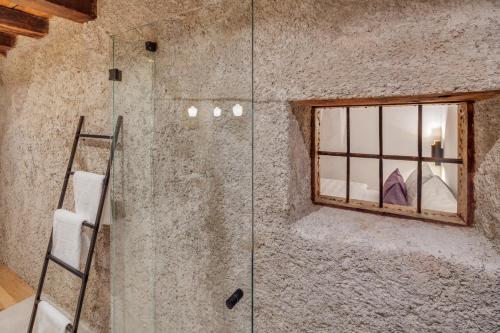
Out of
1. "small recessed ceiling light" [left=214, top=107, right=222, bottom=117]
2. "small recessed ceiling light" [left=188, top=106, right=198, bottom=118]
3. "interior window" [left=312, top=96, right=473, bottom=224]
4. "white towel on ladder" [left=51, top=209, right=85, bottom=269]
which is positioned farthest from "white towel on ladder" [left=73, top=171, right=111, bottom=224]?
"interior window" [left=312, top=96, right=473, bottom=224]

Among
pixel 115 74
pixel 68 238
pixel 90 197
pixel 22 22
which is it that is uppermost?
pixel 22 22

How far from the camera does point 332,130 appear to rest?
1.24 m

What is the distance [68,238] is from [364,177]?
5.24 feet

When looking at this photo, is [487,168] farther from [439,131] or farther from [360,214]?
[439,131]

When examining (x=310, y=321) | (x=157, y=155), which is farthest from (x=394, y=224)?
(x=157, y=155)

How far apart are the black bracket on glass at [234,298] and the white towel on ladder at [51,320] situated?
38.3 inches

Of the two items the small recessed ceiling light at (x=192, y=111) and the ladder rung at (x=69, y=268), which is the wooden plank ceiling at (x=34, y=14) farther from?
the ladder rung at (x=69, y=268)

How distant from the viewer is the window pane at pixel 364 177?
52.9 inches

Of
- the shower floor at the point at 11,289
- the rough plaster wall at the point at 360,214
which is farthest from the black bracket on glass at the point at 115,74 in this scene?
the shower floor at the point at 11,289

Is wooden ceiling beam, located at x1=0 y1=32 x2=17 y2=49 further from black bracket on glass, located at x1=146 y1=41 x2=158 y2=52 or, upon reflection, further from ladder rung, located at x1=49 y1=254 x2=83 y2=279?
black bracket on glass, located at x1=146 y1=41 x2=158 y2=52

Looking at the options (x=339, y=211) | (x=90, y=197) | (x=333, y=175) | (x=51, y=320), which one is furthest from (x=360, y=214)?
(x=51, y=320)

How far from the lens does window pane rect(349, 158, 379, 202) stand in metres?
1.34

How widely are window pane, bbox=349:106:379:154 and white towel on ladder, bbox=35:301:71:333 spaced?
1.63 m

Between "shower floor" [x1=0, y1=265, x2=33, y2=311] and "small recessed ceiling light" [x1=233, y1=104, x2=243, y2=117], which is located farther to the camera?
"shower floor" [x1=0, y1=265, x2=33, y2=311]
